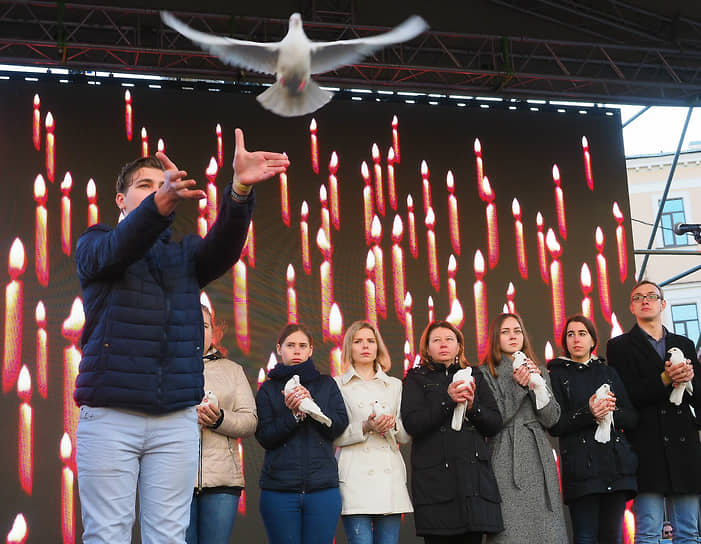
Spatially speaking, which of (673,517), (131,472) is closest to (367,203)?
(673,517)

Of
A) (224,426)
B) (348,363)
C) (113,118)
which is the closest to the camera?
(224,426)

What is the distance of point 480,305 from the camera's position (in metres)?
5.80

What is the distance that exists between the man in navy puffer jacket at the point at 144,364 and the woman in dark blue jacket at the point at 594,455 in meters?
2.16

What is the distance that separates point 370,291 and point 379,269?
17cm

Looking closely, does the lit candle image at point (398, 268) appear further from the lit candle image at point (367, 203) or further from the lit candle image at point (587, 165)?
the lit candle image at point (587, 165)

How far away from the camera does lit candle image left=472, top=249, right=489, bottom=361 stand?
18.8 feet

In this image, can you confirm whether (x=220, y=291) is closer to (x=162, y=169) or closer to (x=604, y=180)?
(x=604, y=180)

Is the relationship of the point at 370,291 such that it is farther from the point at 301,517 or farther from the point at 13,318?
the point at 301,517

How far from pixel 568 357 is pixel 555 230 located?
7.13 feet

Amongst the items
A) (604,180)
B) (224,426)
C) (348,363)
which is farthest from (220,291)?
(604,180)

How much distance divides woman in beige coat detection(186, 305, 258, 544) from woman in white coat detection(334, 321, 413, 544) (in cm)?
43

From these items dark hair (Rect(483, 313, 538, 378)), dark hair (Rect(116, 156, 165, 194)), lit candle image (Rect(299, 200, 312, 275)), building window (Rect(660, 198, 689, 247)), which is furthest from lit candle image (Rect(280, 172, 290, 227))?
building window (Rect(660, 198, 689, 247))

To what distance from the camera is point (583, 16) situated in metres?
6.11

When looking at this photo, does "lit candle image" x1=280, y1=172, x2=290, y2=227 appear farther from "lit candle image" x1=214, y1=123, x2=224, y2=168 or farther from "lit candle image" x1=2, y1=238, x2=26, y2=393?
"lit candle image" x1=2, y1=238, x2=26, y2=393
